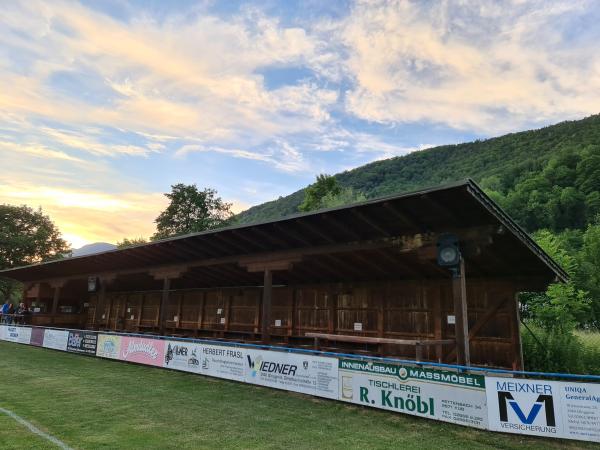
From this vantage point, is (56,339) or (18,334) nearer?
(56,339)

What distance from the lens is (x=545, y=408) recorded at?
6234 mm

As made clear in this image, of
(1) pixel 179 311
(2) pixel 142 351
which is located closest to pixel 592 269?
(1) pixel 179 311

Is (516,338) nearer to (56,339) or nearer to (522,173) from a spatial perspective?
(56,339)

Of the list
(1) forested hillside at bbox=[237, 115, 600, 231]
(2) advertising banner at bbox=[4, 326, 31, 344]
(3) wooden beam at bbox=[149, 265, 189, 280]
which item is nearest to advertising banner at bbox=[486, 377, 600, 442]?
(3) wooden beam at bbox=[149, 265, 189, 280]

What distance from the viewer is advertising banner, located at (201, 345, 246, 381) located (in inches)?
426

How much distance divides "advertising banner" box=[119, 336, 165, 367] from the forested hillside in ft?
106

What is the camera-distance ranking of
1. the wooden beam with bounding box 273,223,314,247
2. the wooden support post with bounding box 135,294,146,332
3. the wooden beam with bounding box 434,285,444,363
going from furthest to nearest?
the wooden support post with bounding box 135,294,146,332 < the wooden beam with bounding box 434,285,444,363 < the wooden beam with bounding box 273,223,314,247

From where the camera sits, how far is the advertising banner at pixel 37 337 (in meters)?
19.2

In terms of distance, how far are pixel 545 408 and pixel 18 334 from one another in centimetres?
2381

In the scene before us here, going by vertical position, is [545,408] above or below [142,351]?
above

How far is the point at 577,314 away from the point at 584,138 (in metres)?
61.5

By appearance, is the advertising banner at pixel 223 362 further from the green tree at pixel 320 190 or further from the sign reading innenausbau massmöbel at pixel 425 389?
the green tree at pixel 320 190

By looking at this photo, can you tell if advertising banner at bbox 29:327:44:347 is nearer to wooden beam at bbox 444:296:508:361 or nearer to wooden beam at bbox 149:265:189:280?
wooden beam at bbox 149:265:189:280

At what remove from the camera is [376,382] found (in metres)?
8.09
